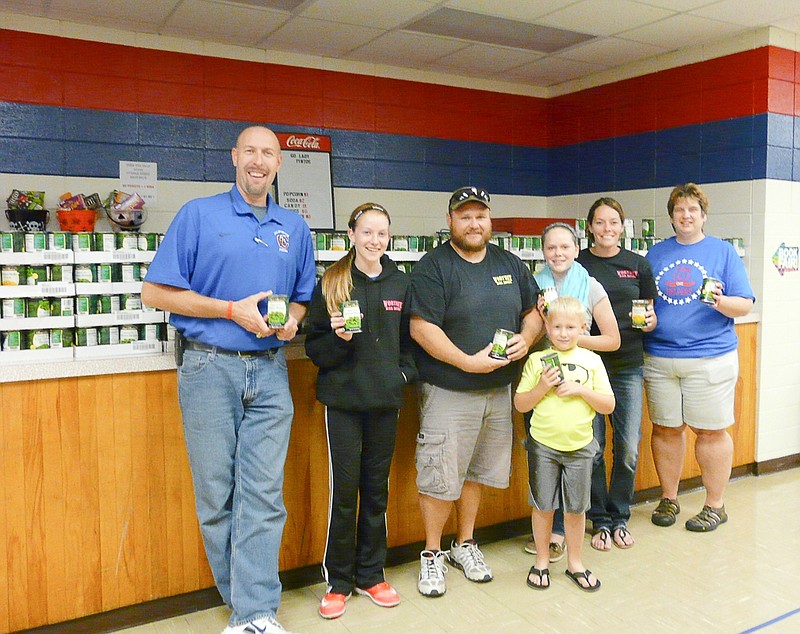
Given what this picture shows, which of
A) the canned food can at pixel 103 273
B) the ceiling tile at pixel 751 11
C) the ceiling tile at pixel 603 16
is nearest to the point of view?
the canned food can at pixel 103 273

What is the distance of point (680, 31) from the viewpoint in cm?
474

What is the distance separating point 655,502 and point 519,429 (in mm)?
1165

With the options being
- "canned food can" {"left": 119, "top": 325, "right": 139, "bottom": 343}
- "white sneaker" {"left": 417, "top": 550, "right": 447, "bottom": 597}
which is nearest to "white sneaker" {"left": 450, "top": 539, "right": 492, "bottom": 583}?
"white sneaker" {"left": 417, "top": 550, "right": 447, "bottom": 597}

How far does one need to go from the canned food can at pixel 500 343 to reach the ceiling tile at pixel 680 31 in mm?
2817

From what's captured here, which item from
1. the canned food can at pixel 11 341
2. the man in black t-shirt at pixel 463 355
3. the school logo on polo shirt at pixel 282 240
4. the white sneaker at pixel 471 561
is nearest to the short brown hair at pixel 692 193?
the man in black t-shirt at pixel 463 355

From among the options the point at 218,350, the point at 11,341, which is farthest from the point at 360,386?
the point at 11,341

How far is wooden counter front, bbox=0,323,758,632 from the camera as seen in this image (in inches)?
102

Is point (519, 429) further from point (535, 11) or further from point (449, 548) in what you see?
point (535, 11)

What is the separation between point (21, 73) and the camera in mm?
4488

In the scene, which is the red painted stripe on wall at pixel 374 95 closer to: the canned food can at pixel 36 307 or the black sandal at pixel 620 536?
the canned food can at pixel 36 307

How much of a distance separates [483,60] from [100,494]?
4.24m

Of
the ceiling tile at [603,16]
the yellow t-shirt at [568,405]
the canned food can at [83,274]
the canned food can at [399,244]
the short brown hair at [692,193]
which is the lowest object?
the yellow t-shirt at [568,405]

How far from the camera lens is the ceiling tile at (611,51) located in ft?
16.6

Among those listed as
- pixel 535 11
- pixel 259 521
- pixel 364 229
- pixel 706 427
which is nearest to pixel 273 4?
pixel 535 11
